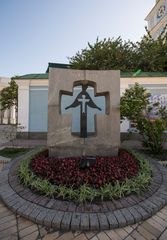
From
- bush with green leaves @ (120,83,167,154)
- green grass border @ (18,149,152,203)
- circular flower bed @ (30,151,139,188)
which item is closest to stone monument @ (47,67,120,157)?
circular flower bed @ (30,151,139,188)

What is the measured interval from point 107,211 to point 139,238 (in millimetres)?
564

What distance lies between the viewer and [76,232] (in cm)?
251

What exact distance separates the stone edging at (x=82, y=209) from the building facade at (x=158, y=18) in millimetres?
26491

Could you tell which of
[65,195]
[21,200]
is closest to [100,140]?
[65,195]

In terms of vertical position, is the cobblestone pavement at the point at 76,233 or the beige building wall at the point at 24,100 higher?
the beige building wall at the point at 24,100

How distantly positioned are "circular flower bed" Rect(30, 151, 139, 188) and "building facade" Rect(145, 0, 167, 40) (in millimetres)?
25591

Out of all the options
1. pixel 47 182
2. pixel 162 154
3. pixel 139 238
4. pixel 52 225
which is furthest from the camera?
pixel 162 154

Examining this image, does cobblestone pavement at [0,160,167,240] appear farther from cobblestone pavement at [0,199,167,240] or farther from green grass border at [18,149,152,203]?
green grass border at [18,149,152,203]

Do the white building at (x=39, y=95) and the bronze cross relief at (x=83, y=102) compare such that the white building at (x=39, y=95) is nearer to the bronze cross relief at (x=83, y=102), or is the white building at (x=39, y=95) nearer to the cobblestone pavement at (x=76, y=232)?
the bronze cross relief at (x=83, y=102)

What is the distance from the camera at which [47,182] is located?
11.0ft

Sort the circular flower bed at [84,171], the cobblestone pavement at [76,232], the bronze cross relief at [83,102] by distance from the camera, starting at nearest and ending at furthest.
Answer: the cobblestone pavement at [76,232] < the circular flower bed at [84,171] < the bronze cross relief at [83,102]

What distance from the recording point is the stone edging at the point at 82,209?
2.58 m

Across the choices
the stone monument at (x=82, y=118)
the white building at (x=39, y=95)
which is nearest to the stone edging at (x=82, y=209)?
the stone monument at (x=82, y=118)

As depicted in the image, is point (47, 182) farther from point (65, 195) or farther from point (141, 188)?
point (141, 188)
